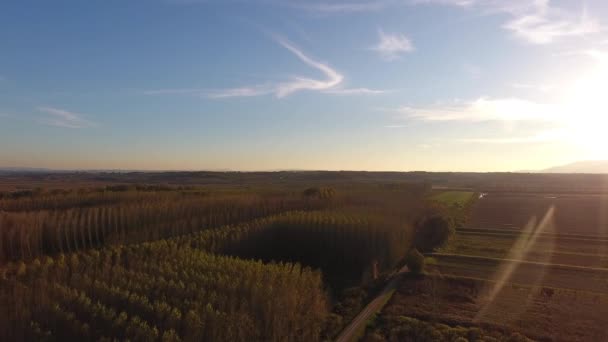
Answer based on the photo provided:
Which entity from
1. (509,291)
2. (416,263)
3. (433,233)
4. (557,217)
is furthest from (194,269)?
(557,217)

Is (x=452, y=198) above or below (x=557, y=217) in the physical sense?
above

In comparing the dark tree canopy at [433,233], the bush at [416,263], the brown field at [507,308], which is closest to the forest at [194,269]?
the dark tree canopy at [433,233]

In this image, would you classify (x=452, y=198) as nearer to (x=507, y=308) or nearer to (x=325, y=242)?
(x=325, y=242)

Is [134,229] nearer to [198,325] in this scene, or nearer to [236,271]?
[236,271]

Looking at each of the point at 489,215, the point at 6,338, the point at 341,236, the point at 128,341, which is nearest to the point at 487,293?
the point at 341,236

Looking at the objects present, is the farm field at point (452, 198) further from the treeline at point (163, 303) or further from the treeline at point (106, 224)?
the treeline at point (163, 303)

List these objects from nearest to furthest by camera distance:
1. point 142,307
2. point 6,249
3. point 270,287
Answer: point 142,307
point 270,287
point 6,249
